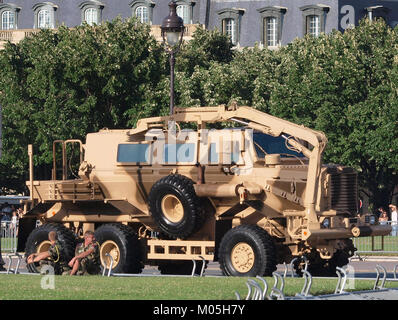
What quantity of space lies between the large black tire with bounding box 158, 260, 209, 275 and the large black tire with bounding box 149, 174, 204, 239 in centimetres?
120

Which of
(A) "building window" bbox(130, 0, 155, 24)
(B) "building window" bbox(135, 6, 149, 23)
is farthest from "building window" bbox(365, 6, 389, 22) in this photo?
(B) "building window" bbox(135, 6, 149, 23)

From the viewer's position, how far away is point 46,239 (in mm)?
32562

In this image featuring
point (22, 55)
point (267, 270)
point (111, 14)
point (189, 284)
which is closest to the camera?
point (189, 284)

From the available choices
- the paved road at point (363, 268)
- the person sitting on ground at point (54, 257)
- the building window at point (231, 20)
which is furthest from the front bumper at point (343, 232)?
the building window at point (231, 20)

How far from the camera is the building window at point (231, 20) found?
315 ft

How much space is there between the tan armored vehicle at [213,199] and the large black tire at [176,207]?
0.09 ft

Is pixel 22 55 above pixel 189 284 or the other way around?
above

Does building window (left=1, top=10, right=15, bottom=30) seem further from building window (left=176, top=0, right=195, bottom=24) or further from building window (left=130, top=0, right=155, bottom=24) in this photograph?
building window (left=176, top=0, right=195, bottom=24)

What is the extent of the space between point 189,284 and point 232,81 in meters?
42.0

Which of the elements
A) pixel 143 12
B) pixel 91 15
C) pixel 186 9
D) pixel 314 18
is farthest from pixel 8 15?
pixel 314 18

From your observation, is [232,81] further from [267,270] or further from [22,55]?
A: [267,270]

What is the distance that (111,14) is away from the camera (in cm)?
9912

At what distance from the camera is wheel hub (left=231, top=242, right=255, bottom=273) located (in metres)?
29.5
